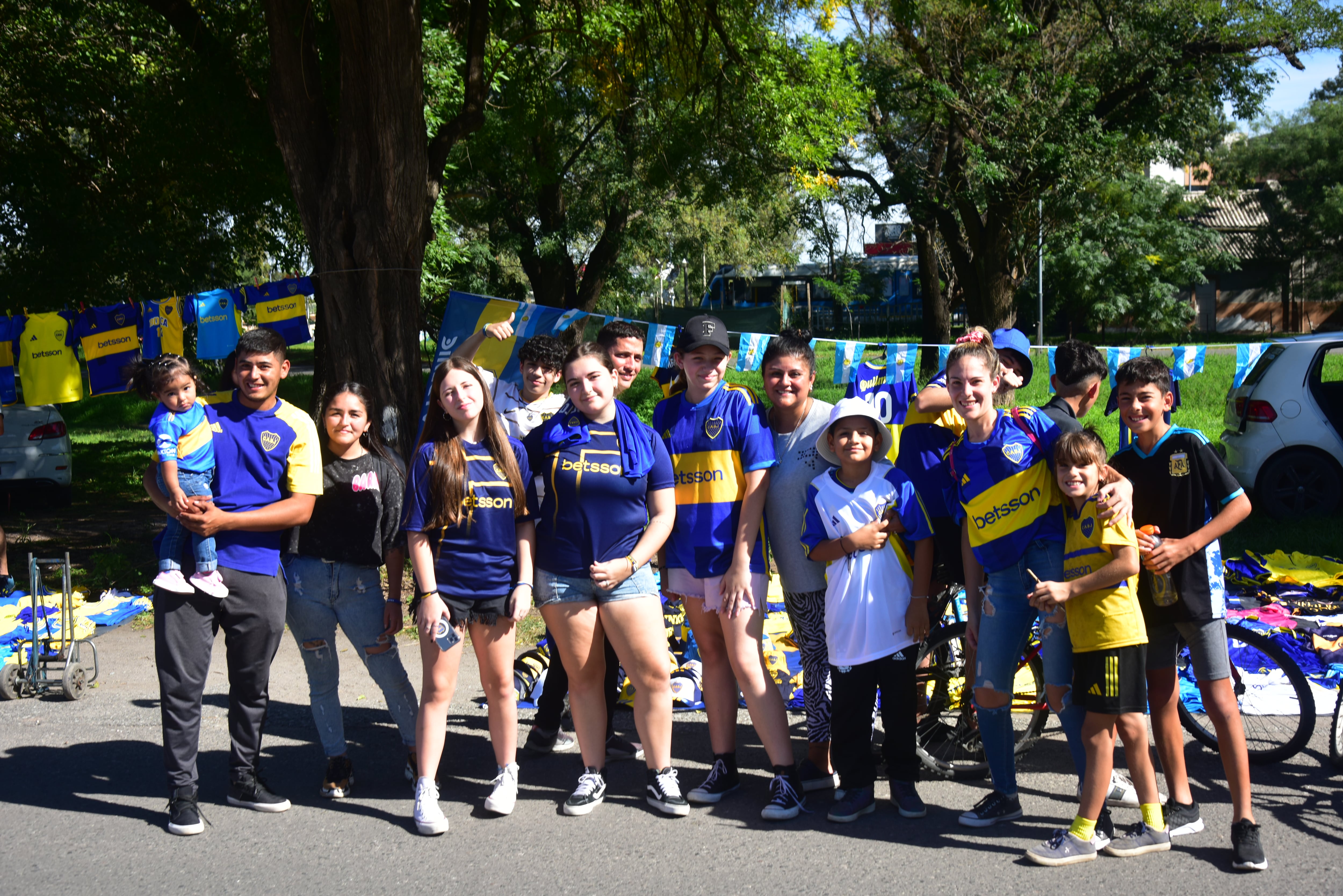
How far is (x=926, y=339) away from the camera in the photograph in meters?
22.3

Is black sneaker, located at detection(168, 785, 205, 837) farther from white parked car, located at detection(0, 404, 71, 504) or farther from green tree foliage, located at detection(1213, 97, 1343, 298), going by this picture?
green tree foliage, located at detection(1213, 97, 1343, 298)

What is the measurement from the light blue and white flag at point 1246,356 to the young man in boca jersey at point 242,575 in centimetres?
681

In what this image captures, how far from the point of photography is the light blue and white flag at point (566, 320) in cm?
792

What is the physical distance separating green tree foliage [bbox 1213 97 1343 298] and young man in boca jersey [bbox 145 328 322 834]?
135ft

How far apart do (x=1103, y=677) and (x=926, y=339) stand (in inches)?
762

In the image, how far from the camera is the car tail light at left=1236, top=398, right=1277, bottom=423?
360 inches

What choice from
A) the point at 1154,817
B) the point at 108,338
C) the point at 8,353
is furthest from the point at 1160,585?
the point at 8,353

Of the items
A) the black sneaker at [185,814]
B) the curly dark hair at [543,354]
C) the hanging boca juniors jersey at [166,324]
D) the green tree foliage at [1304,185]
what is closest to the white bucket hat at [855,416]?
the curly dark hair at [543,354]

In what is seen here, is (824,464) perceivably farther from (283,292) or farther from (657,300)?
(657,300)

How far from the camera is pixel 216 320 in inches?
332

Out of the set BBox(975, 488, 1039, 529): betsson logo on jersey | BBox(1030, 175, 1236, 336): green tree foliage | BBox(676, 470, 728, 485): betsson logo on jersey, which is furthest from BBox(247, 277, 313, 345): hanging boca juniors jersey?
BBox(1030, 175, 1236, 336): green tree foliage

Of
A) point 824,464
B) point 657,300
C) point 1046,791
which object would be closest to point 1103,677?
point 1046,791

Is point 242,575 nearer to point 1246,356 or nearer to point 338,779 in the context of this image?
point 338,779

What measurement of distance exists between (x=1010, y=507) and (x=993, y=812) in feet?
3.83
